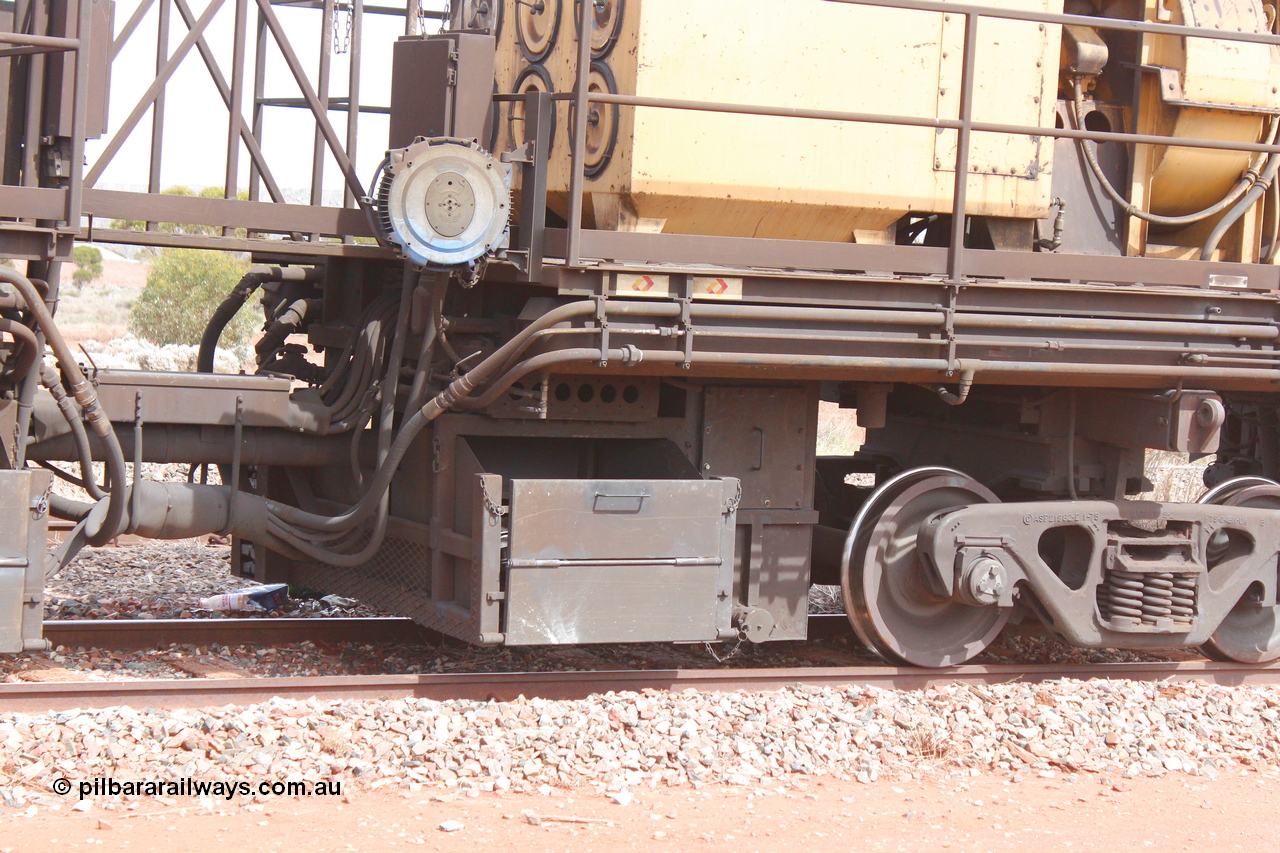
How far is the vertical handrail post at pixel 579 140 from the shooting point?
5266mm

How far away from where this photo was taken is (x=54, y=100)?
5348 mm

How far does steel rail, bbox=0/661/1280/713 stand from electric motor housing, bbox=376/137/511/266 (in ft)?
6.11

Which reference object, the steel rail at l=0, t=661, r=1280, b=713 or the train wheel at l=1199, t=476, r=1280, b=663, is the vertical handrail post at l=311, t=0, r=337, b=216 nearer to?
the steel rail at l=0, t=661, r=1280, b=713

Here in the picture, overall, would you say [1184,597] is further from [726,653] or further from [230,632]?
[230,632]

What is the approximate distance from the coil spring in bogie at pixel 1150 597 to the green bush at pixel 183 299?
21754 mm

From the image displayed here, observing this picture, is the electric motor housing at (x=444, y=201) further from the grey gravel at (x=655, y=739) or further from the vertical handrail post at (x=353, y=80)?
the grey gravel at (x=655, y=739)

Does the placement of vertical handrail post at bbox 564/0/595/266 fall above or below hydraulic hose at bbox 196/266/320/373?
above

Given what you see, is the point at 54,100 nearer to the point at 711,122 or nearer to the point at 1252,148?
the point at 711,122

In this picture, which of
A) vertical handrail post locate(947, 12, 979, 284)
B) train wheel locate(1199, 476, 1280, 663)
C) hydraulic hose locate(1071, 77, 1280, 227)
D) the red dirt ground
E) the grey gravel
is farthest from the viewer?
train wheel locate(1199, 476, 1280, 663)

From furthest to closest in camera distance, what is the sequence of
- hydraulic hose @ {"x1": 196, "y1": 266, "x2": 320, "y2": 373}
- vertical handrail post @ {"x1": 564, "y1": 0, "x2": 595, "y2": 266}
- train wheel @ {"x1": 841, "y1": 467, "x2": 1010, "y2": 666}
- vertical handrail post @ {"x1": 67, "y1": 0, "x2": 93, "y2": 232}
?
1. hydraulic hose @ {"x1": 196, "y1": 266, "x2": 320, "y2": 373}
2. train wheel @ {"x1": 841, "y1": 467, "x2": 1010, "y2": 666}
3. vertical handrail post @ {"x1": 564, "y1": 0, "x2": 595, "y2": 266}
4. vertical handrail post @ {"x1": 67, "y1": 0, "x2": 93, "y2": 232}

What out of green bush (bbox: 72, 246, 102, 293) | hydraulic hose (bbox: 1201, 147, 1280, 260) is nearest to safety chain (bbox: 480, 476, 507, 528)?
hydraulic hose (bbox: 1201, 147, 1280, 260)

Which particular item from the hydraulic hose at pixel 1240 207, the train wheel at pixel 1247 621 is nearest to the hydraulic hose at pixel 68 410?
the hydraulic hose at pixel 1240 207

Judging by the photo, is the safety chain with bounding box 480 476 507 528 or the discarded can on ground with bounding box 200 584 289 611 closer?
the safety chain with bounding box 480 476 507 528

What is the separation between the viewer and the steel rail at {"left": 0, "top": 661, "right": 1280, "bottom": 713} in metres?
5.43
